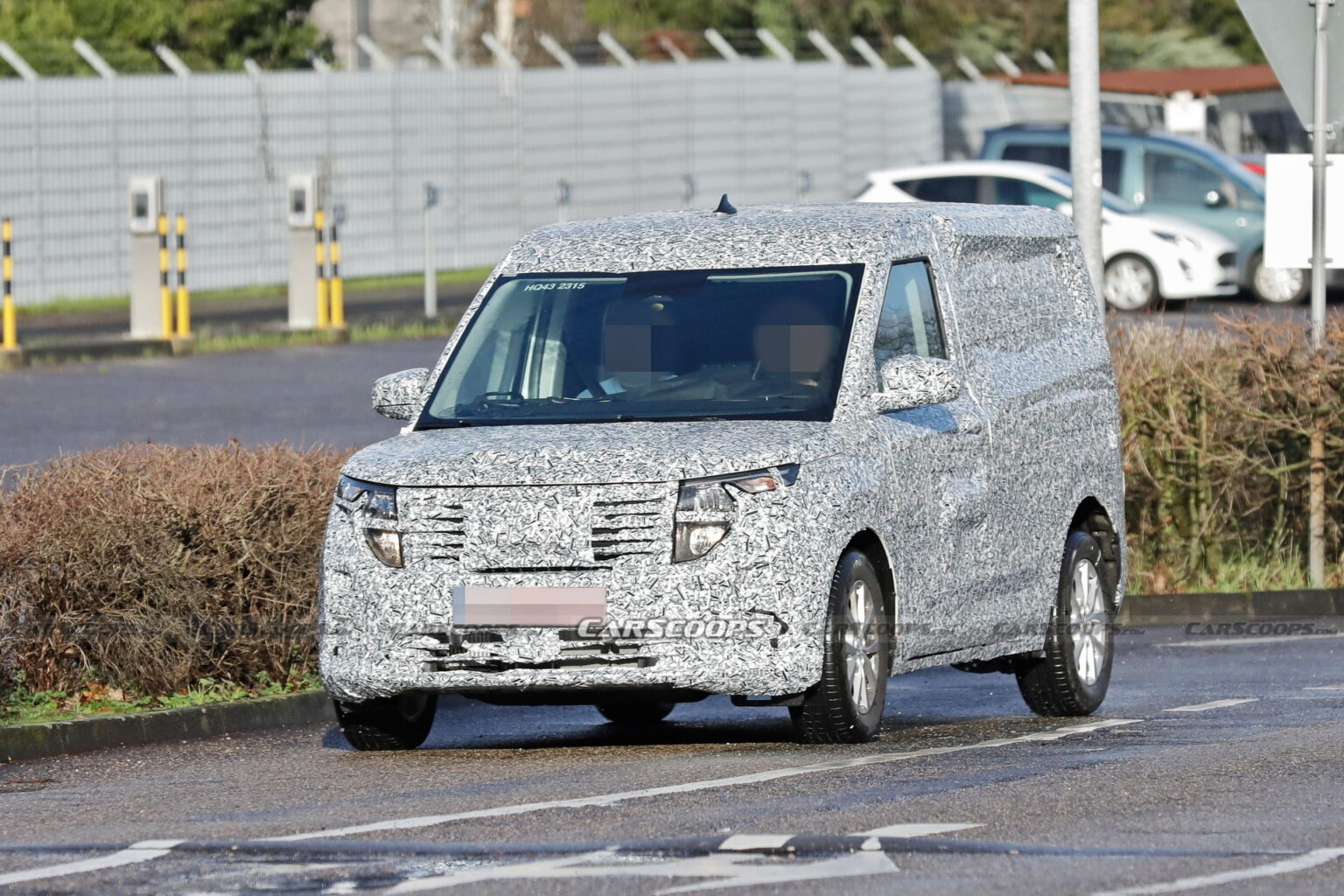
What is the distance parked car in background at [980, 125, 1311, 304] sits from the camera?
105 feet

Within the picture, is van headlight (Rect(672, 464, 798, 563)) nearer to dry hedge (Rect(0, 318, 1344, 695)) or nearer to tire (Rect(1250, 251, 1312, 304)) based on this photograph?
dry hedge (Rect(0, 318, 1344, 695))

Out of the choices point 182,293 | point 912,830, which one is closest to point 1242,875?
point 912,830

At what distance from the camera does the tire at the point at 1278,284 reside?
1253 inches

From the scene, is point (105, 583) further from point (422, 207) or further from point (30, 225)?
point (422, 207)

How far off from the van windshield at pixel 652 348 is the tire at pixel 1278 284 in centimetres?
2245

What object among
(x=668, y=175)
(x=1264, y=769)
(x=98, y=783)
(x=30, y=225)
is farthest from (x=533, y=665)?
(x=668, y=175)

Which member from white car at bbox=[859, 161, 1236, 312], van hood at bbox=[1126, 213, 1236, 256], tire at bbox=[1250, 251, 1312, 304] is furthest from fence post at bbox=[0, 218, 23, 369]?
tire at bbox=[1250, 251, 1312, 304]

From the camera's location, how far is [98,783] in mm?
9203

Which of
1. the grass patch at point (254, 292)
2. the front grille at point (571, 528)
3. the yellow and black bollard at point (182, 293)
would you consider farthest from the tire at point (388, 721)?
the grass patch at point (254, 292)

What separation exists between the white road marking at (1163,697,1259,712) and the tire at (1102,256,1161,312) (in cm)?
2117

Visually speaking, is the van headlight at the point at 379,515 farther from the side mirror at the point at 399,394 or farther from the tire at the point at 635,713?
the tire at the point at 635,713

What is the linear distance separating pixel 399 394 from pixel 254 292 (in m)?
26.9

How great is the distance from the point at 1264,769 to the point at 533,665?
7.56 feet

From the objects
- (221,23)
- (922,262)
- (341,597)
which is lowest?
(341,597)
